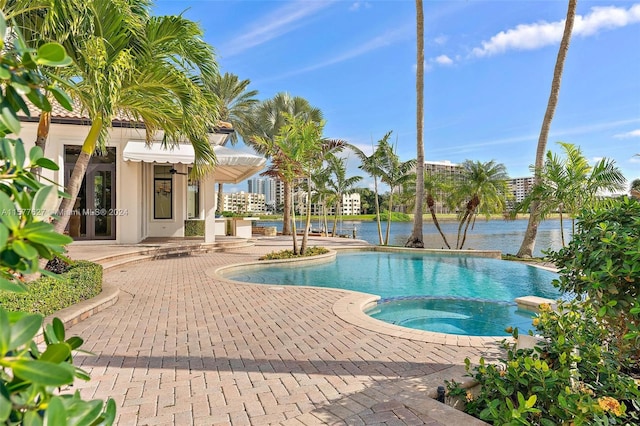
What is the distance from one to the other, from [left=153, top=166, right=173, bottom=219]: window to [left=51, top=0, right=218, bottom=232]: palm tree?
1054 centimetres

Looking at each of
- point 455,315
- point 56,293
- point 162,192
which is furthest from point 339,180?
point 56,293

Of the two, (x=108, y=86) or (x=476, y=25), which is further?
(x=476, y=25)

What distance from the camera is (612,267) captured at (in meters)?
3.09

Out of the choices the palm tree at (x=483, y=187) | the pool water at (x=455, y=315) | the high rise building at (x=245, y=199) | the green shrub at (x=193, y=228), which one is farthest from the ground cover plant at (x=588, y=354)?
the high rise building at (x=245, y=199)

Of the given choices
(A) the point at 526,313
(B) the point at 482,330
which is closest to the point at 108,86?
(B) the point at 482,330

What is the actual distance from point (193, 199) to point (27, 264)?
2129 centimetres

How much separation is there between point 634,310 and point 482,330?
5.44 m

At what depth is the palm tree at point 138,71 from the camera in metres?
6.41

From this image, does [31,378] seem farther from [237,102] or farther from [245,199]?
[245,199]

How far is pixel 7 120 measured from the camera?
3.00 ft

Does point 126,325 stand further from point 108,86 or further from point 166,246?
point 166,246

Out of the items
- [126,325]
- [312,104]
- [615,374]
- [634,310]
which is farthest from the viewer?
[312,104]

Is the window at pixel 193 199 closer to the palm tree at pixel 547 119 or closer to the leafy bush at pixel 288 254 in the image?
the leafy bush at pixel 288 254

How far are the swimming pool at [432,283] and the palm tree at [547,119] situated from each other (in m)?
2.58
